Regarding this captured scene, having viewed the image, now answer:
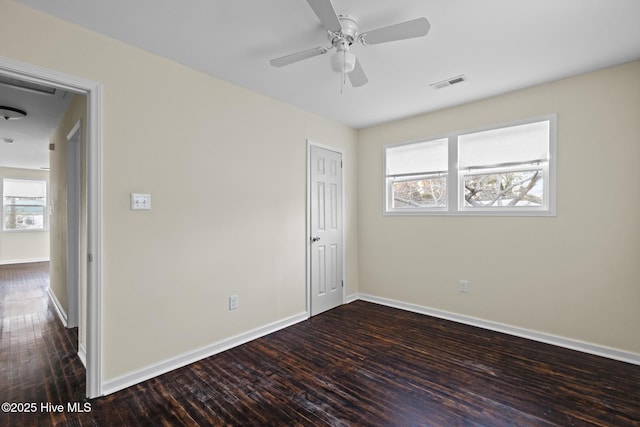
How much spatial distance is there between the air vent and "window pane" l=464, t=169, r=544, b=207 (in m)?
1.13

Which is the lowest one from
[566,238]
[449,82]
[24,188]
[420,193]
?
[566,238]

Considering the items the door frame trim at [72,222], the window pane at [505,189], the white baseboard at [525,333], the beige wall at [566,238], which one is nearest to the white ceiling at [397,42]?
the beige wall at [566,238]

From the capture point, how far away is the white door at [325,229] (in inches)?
A: 150

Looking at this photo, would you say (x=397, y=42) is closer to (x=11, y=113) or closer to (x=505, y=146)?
(x=505, y=146)

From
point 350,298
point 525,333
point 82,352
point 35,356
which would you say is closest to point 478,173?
point 525,333

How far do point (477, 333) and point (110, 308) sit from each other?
345cm

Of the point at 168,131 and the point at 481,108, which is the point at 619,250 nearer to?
the point at 481,108

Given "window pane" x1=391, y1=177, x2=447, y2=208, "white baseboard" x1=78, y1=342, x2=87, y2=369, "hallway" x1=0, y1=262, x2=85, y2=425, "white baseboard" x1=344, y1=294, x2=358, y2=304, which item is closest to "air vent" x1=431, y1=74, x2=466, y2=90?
"window pane" x1=391, y1=177, x2=447, y2=208

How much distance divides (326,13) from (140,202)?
1.90m

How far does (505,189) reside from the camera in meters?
3.28

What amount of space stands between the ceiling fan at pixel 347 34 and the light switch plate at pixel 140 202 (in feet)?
4.72

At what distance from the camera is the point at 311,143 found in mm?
3783

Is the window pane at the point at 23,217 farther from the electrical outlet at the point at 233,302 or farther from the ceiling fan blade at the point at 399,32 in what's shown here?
the ceiling fan blade at the point at 399,32

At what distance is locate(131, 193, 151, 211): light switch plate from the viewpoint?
2297 millimetres
